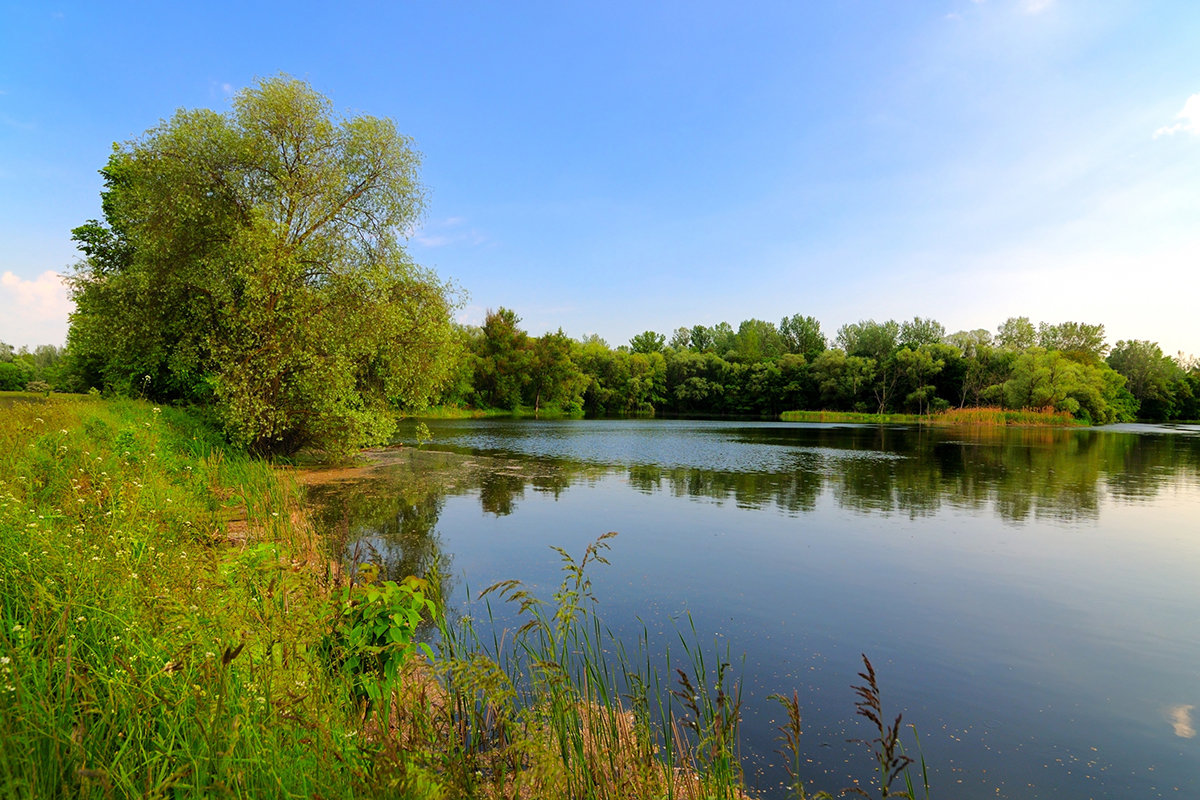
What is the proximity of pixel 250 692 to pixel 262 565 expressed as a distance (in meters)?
0.94

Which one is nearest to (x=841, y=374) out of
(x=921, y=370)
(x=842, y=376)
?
(x=842, y=376)

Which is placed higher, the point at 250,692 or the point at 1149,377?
the point at 1149,377

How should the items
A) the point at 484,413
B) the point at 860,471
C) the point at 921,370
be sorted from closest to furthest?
the point at 860,471, the point at 484,413, the point at 921,370

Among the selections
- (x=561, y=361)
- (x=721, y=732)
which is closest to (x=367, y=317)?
(x=721, y=732)

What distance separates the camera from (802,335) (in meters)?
115

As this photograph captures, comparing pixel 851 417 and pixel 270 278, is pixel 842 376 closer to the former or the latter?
pixel 851 417

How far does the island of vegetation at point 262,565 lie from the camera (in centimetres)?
262

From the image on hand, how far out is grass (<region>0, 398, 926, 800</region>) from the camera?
242 centimetres

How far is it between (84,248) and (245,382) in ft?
68.2

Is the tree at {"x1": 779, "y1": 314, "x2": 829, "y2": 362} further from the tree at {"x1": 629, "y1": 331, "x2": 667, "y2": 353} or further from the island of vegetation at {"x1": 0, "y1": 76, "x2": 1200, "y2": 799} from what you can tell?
the island of vegetation at {"x1": 0, "y1": 76, "x2": 1200, "y2": 799}

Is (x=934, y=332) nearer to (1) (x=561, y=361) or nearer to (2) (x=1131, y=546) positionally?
(1) (x=561, y=361)

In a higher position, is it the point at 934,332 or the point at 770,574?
the point at 934,332

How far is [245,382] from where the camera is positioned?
15227mm

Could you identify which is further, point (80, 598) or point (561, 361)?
point (561, 361)
